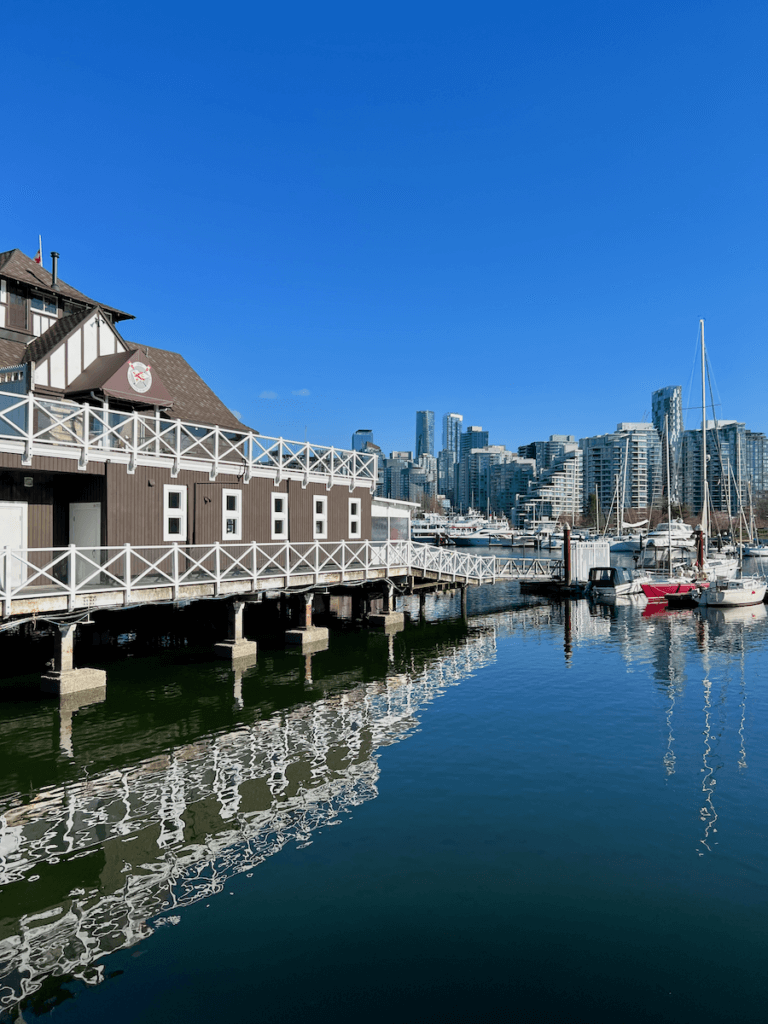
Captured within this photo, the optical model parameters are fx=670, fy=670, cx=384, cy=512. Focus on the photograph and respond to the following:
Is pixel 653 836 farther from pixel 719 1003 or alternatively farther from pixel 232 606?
pixel 232 606

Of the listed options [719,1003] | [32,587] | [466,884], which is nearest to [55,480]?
[32,587]

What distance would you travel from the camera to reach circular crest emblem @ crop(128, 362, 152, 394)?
25469 millimetres

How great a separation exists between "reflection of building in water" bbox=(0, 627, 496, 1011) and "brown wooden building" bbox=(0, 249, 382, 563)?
847cm

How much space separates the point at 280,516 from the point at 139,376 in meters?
7.82

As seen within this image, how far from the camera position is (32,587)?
19.0 meters

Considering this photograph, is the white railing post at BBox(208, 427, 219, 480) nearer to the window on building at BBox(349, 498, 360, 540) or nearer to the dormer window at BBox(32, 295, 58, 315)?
the window on building at BBox(349, 498, 360, 540)

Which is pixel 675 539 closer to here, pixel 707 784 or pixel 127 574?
pixel 707 784

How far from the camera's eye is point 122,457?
2156 centimetres

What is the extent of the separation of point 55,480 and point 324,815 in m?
14.9

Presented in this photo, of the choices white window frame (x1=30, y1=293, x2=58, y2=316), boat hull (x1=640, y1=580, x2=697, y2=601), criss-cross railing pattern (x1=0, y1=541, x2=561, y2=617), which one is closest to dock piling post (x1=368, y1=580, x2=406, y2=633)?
criss-cross railing pattern (x1=0, y1=541, x2=561, y2=617)

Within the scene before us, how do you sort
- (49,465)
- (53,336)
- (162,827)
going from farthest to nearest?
1. (53,336)
2. (49,465)
3. (162,827)

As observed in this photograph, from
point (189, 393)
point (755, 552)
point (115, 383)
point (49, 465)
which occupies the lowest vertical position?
point (755, 552)

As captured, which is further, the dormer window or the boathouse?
the dormer window

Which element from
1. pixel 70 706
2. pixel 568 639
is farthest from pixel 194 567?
pixel 568 639
